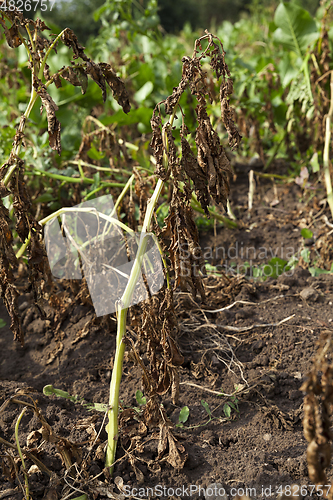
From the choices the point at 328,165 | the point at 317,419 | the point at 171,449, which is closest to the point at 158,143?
the point at 317,419

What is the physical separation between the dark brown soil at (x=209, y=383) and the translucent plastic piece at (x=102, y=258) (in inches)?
6.2

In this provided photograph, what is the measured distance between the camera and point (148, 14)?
3.22m

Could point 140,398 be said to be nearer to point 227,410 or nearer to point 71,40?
point 227,410

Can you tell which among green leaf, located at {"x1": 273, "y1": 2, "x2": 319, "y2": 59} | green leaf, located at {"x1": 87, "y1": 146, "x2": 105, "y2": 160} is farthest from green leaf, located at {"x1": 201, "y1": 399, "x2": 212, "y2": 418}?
green leaf, located at {"x1": 273, "y1": 2, "x2": 319, "y2": 59}

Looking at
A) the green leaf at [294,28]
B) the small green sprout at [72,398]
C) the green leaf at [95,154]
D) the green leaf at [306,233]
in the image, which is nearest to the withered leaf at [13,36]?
the green leaf at [95,154]

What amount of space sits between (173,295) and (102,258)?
1.24ft

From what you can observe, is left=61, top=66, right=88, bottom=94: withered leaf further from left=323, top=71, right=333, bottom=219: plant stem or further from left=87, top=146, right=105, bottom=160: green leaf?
left=323, top=71, right=333, bottom=219: plant stem

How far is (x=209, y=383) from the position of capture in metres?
1.60

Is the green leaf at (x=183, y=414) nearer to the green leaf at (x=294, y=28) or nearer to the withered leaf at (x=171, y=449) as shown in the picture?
the withered leaf at (x=171, y=449)

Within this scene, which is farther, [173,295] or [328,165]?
[328,165]

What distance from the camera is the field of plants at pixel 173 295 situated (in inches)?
46.7

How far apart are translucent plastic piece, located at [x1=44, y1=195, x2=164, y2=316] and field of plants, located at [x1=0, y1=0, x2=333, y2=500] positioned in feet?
0.04

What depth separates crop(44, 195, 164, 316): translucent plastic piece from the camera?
1445 millimetres

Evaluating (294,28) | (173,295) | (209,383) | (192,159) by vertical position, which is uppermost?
(294,28)
